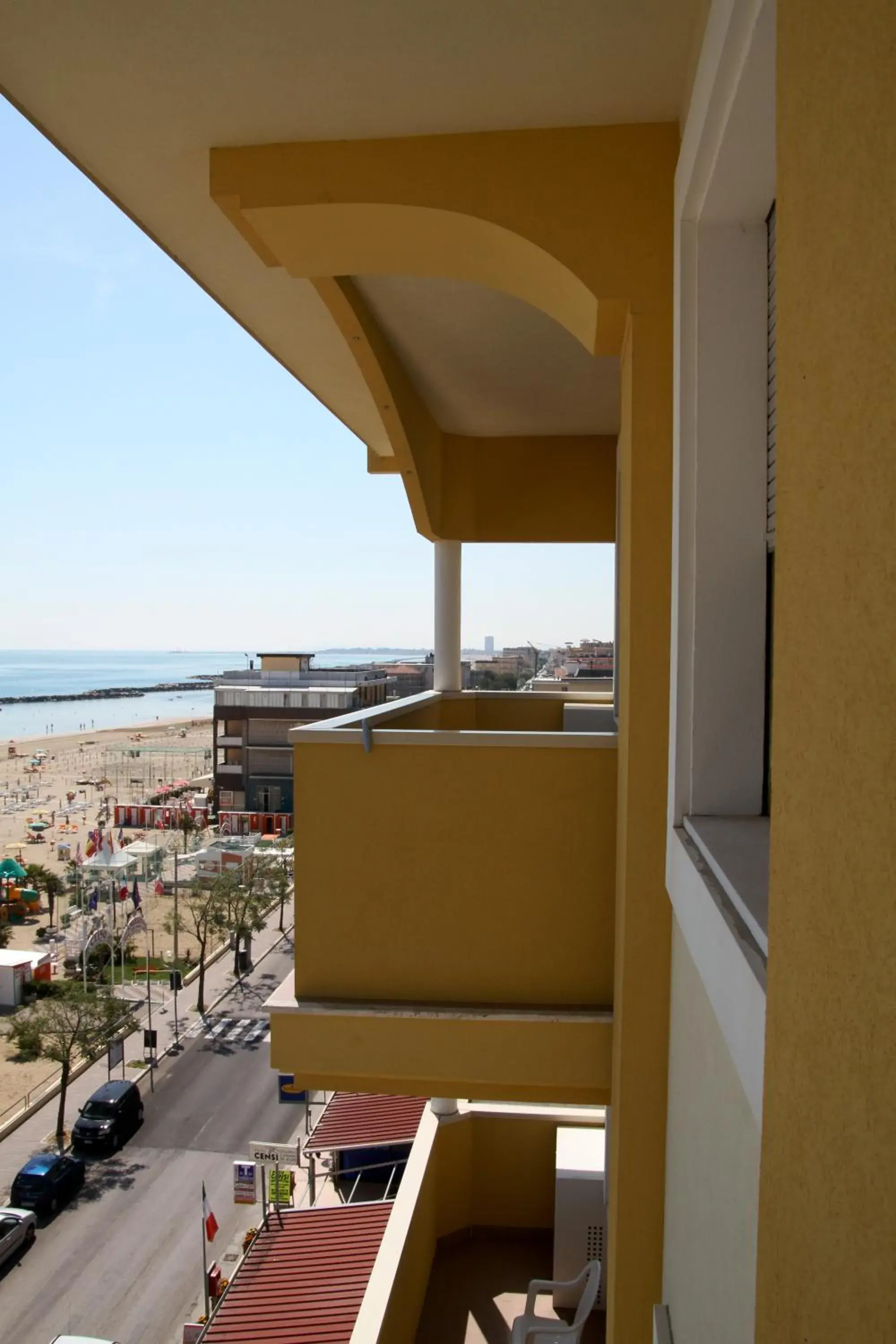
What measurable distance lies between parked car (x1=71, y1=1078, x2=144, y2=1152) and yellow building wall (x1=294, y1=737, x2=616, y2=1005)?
17.0 metres

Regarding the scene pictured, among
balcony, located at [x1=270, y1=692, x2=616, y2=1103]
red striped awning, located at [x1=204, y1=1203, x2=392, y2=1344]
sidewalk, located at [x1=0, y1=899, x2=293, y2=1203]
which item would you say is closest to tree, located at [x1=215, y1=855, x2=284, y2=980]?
sidewalk, located at [x1=0, y1=899, x2=293, y2=1203]

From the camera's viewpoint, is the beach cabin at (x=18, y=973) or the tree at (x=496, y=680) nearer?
the tree at (x=496, y=680)

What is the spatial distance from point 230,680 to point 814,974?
69.5 meters

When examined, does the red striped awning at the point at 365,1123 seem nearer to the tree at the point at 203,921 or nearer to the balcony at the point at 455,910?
the balcony at the point at 455,910

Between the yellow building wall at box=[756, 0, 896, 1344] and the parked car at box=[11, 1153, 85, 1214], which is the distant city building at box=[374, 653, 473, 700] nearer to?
the parked car at box=[11, 1153, 85, 1214]

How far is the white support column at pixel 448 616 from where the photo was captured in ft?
27.2

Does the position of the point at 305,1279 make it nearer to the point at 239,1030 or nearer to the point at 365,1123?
the point at 365,1123

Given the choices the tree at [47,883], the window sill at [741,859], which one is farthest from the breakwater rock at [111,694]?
the window sill at [741,859]

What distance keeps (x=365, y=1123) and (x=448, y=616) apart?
843cm

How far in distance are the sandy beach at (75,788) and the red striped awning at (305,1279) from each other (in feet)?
40.3

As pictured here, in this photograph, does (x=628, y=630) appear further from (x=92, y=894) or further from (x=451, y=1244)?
(x=92, y=894)

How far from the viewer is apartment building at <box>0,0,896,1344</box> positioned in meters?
0.76

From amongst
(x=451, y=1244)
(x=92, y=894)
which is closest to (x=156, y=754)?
(x=92, y=894)

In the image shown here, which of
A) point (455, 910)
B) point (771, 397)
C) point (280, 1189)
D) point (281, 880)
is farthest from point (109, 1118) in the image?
point (771, 397)
